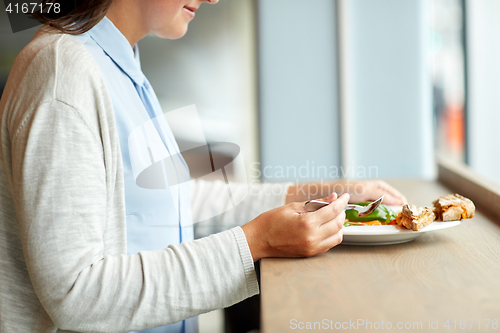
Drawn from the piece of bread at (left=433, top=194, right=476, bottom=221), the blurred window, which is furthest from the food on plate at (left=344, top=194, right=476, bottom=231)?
the blurred window

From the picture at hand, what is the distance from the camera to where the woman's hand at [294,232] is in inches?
22.1

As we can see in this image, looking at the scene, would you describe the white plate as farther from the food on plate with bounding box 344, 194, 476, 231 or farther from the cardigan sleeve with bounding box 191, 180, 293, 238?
the cardigan sleeve with bounding box 191, 180, 293, 238

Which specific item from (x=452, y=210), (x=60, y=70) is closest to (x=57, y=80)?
(x=60, y=70)

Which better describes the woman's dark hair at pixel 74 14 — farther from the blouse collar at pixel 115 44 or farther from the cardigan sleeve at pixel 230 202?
the cardigan sleeve at pixel 230 202

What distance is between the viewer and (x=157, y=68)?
50.4 inches

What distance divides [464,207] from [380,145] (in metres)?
1.04

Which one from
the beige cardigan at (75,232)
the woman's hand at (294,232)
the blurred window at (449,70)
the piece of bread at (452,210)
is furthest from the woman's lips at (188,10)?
the blurred window at (449,70)

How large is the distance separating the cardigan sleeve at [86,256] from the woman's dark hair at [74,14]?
185mm

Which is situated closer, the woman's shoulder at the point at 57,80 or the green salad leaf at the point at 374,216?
the woman's shoulder at the point at 57,80

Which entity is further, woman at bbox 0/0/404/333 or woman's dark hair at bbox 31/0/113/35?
woman's dark hair at bbox 31/0/113/35

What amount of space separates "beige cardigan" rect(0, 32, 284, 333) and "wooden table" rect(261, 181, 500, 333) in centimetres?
8

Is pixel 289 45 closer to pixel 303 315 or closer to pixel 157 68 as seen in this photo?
pixel 157 68

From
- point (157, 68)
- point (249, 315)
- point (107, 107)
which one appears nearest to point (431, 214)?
point (107, 107)

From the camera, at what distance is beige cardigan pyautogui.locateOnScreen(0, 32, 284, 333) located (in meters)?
0.48
